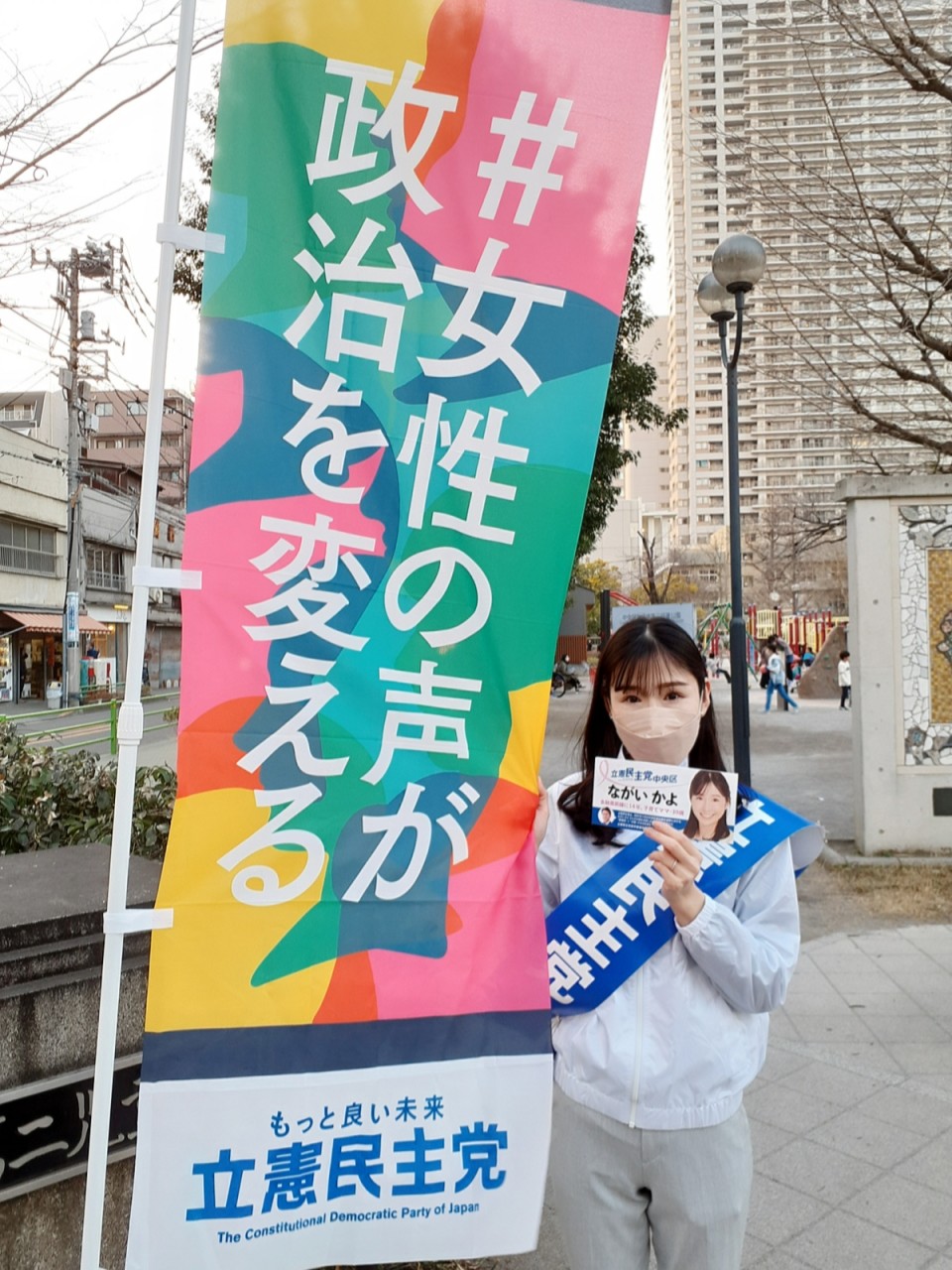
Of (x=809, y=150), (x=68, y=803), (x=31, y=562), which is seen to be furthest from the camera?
(x=31, y=562)

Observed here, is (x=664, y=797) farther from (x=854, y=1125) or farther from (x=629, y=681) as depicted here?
(x=854, y=1125)

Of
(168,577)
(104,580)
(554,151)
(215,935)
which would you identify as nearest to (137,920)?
(215,935)

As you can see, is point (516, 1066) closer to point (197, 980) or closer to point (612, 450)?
point (197, 980)

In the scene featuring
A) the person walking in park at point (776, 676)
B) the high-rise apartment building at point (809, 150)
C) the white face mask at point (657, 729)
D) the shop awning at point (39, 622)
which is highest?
the high-rise apartment building at point (809, 150)

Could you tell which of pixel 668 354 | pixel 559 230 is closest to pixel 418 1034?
pixel 559 230

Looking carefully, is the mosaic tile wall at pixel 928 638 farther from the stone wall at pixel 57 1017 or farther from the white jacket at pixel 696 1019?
the stone wall at pixel 57 1017

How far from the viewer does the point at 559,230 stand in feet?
5.79

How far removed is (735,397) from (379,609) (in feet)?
23.7

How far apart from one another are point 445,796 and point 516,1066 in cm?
53

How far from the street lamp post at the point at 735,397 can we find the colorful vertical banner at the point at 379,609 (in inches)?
223

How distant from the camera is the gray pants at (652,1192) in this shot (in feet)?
5.18

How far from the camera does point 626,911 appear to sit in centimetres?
168

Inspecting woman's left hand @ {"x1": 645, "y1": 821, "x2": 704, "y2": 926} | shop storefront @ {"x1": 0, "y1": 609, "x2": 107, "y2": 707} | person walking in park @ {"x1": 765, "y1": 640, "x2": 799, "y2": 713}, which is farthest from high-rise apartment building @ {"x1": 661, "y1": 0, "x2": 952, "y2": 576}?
shop storefront @ {"x1": 0, "y1": 609, "x2": 107, "y2": 707}

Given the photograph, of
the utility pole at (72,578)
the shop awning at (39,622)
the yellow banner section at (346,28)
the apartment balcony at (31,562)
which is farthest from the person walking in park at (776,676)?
the apartment balcony at (31,562)
